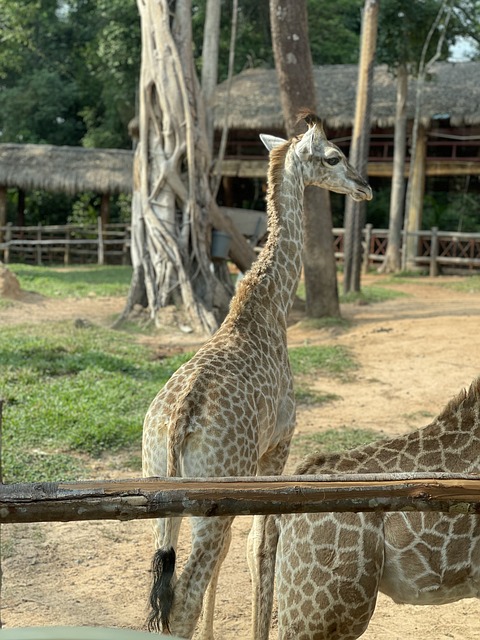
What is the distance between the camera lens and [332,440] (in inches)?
290

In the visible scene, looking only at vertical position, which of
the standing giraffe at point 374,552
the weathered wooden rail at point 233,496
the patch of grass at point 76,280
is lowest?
the patch of grass at point 76,280

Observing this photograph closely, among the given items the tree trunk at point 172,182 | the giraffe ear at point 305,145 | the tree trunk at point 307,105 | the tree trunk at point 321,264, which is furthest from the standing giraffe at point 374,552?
the tree trunk at point 321,264

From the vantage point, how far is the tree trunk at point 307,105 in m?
13.0

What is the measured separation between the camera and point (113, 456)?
6.88 metres

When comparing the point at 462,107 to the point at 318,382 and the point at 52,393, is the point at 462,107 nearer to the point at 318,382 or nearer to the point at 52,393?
the point at 318,382

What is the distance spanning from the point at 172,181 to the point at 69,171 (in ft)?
44.0

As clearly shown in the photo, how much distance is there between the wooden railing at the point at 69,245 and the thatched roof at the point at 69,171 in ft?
4.05

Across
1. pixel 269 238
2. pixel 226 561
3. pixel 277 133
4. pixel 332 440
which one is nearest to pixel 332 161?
pixel 269 238

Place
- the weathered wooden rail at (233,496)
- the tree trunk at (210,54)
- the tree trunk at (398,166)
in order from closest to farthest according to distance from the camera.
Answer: the weathered wooden rail at (233,496)
the tree trunk at (210,54)
the tree trunk at (398,166)

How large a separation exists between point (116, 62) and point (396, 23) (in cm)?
1002

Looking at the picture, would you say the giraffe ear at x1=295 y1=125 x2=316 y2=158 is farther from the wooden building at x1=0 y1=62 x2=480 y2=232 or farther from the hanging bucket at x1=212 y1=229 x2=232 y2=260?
the wooden building at x1=0 y1=62 x2=480 y2=232

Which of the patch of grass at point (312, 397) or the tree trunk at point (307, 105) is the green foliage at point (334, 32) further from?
the patch of grass at point (312, 397)

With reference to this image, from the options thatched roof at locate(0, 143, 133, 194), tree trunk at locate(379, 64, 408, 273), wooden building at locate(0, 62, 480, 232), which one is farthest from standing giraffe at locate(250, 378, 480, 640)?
thatched roof at locate(0, 143, 133, 194)

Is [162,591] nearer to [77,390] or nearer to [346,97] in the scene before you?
[77,390]
